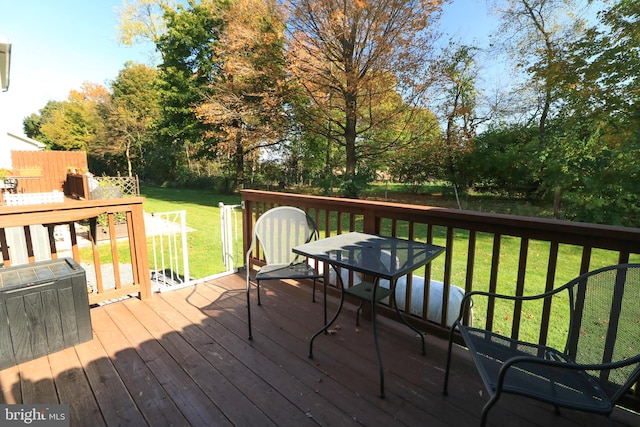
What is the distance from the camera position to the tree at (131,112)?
18.9 m

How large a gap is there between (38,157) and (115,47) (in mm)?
8850

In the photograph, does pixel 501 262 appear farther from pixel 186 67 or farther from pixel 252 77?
pixel 186 67

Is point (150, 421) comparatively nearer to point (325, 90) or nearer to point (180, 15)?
point (325, 90)

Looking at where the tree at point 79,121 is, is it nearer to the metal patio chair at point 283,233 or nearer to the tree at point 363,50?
the tree at point 363,50

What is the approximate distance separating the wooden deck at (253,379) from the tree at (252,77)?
878 centimetres

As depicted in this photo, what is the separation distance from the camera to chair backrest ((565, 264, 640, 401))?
4.03 feet

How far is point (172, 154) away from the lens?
67.7ft

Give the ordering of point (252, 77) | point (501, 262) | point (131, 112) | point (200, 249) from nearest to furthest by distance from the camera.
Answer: point (501, 262) → point (200, 249) → point (252, 77) → point (131, 112)

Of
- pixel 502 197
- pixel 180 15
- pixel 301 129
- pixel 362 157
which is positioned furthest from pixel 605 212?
pixel 180 15

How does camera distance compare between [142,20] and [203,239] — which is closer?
[203,239]

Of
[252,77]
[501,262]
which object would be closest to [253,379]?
[501,262]

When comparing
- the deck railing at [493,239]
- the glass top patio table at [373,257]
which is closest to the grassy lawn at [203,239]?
the deck railing at [493,239]

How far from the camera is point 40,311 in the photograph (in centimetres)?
196

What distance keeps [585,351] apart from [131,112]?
76.8 ft
